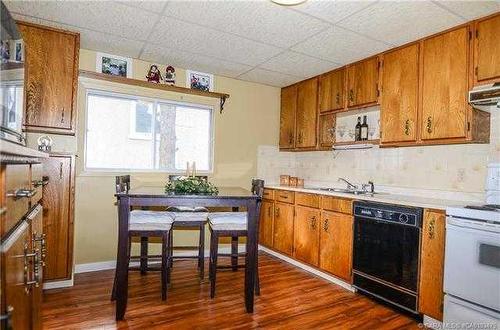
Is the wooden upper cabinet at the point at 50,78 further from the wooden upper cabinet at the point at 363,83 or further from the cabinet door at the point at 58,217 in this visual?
the wooden upper cabinet at the point at 363,83

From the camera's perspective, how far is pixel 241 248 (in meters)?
4.25

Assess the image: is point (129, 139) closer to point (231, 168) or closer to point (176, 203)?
point (231, 168)

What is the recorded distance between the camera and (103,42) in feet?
10.3

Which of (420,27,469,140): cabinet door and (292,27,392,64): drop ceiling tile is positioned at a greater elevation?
(292,27,392,64): drop ceiling tile

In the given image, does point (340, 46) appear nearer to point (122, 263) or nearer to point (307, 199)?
point (307, 199)

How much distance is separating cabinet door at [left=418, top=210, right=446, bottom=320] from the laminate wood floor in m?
0.20

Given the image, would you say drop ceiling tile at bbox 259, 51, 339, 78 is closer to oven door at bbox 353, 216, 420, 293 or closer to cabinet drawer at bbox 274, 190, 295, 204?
cabinet drawer at bbox 274, 190, 295, 204

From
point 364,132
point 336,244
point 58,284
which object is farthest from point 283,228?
point 58,284

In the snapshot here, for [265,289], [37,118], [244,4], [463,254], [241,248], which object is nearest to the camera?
[463,254]

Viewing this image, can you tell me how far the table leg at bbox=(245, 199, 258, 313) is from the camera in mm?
→ 2436

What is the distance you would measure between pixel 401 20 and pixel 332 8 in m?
0.62

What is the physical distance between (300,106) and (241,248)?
215 centimetres

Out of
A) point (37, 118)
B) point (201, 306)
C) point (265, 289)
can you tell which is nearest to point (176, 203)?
point (201, 306)

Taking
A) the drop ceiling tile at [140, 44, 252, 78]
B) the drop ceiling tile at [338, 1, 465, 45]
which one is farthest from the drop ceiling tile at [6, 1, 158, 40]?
the drop ceiling tile at [338, 1, 465, 45]
